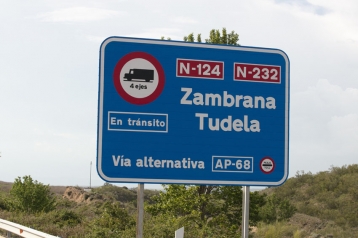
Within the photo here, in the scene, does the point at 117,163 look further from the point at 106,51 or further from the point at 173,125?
the point at 106,51

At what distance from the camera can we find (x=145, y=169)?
703 cm

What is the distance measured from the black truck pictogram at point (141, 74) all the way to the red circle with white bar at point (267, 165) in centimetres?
183

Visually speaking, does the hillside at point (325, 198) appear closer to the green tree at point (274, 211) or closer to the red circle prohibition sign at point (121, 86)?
the green tree at point (274, 211)

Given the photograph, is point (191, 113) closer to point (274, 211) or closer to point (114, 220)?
point (114, 220)

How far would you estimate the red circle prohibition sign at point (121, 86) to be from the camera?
7.07m

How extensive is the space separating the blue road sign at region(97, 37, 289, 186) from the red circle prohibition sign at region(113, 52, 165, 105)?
13mm

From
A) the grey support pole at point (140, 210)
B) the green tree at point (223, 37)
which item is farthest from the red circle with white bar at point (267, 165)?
the green tree at point (223, 37)

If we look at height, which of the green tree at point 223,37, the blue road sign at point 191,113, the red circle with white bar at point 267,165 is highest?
the green tree at point 223,37

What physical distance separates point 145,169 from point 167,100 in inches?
36.7

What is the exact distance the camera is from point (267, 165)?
734cm

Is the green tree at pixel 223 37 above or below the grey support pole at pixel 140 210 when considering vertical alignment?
above

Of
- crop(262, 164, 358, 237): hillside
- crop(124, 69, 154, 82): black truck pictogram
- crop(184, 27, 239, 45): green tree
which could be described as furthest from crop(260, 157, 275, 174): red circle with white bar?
crop(262, 164, 358, 237): hillside

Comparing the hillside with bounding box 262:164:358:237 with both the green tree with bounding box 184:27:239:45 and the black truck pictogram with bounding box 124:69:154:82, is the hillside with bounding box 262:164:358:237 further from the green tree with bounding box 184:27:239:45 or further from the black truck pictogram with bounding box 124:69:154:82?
the black truck pictogram with bounding box 124:69:154:82

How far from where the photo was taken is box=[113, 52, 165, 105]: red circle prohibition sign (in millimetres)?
7066
